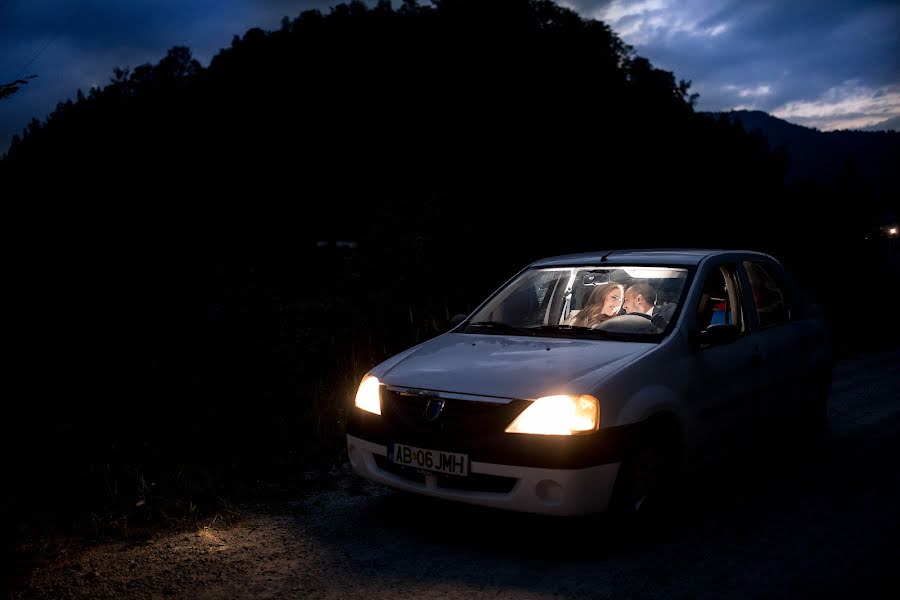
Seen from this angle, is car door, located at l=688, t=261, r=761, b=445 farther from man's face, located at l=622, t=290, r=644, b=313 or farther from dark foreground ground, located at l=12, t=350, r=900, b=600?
dark foreground ground, located at l=12, t=350, r=900, b=600

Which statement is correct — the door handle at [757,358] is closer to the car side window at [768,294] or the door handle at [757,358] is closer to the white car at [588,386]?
the white car at [588,386]

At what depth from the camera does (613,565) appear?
4.27m

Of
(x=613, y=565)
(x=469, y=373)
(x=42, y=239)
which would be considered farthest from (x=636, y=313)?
(x=42, y=239)

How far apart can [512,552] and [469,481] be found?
452 mm

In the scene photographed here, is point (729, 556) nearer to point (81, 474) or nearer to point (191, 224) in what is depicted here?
point (81, 474)

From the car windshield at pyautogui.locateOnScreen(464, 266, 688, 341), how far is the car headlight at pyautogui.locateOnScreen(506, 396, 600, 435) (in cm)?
91

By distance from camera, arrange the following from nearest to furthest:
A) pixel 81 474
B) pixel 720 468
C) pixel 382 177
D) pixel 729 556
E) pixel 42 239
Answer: pixel 729 556
pixel 81 474
pixel 720 468
pixel 42 239
pixel 382 177

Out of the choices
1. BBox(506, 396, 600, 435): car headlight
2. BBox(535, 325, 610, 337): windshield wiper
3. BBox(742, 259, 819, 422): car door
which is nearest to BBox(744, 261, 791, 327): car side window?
BBox(742, 259, 819, 422): car door

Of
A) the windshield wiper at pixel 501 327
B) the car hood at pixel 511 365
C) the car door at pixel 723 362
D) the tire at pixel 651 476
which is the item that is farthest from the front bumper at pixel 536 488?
the windshield wiper at pixel 501 327

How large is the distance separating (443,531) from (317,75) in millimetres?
44822

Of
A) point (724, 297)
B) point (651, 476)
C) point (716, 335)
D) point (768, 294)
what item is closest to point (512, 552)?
point (651, 476)

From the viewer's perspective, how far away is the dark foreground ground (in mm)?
4027

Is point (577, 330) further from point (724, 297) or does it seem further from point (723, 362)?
point (724, 297)

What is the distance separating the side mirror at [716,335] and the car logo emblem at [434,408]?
5.66 ft
